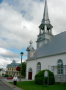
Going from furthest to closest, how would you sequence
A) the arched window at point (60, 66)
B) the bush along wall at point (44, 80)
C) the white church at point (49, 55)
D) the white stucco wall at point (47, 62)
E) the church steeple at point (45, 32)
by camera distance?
the church steeple at point (45, 32), the white stucco wall at point (47, 62), the arched window at point (60, 66), the white church at point (49, 55), the bush along wall at point (44, 80)

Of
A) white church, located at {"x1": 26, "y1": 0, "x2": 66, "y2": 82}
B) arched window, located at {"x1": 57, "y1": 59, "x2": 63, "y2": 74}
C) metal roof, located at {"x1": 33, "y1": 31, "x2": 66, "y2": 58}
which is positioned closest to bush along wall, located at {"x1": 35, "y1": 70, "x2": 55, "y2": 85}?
white church, located at {"x1": 26, "y1": 0, "x2": 66, "y2": 82}

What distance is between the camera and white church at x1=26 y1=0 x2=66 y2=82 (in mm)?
33534

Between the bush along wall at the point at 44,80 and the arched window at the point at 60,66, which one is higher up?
the arched window at the point at 60,66

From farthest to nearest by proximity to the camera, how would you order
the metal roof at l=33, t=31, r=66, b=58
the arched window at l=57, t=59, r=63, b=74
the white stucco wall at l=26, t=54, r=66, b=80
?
the metal roof at l=33, t=31, r=66, b=58 < the white stucco wall at l=26, t=54, r=66, b=80 < the arched window at l=57, t=59, r=63, b=74

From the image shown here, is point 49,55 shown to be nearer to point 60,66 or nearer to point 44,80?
point 60,66

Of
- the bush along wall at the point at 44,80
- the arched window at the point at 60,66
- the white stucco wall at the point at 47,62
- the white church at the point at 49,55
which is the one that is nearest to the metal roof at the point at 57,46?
the white church at the point at 49,55

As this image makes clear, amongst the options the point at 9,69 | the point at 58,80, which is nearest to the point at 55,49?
the point at 58,80

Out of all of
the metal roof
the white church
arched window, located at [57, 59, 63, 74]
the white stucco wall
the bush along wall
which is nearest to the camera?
the bush along wall

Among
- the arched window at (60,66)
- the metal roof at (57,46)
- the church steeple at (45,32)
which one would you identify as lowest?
the arched window at (60,66)

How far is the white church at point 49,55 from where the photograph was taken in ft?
110

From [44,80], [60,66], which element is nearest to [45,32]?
[60,66]

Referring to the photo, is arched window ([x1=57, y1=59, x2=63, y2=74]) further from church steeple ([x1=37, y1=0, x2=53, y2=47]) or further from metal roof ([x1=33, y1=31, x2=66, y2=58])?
church steeple ([x1=37, y1=0, x2=53, y2=47])

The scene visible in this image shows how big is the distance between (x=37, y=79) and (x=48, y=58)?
8785mm

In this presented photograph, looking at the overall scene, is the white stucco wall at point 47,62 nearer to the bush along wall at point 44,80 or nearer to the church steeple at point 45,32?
the bush along wall at point 44,80
